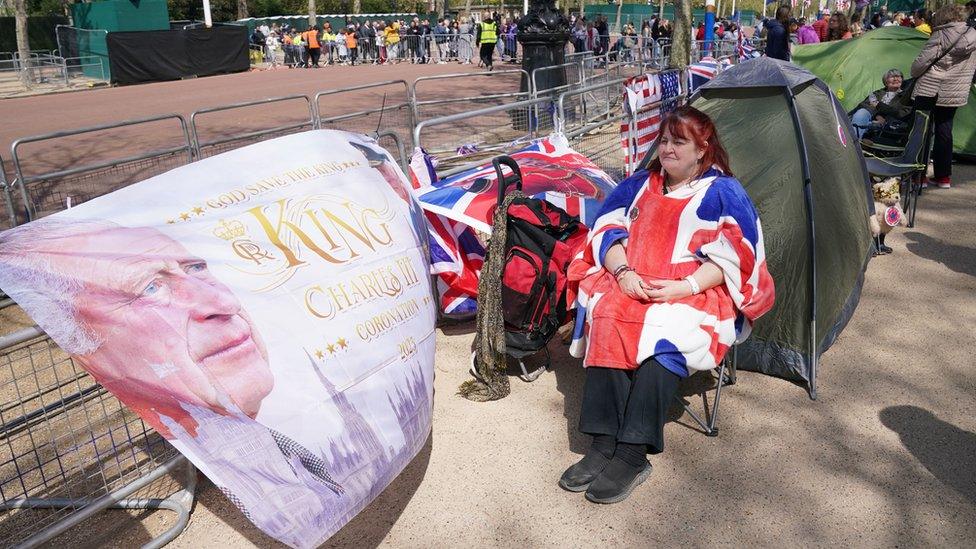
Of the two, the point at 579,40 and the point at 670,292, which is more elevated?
the point at 579,40

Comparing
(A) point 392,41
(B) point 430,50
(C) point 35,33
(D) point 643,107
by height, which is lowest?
(D) point 643,107

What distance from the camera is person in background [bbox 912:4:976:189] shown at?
7074mm

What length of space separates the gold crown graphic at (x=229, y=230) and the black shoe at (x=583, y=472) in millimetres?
1772

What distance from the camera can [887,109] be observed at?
750 cm

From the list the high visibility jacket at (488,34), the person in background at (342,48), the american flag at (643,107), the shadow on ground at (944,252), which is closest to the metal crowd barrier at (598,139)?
the american flag at (643,107)

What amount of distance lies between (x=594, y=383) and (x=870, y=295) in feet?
9.92

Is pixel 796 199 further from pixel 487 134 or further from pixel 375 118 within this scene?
pixel 375 118

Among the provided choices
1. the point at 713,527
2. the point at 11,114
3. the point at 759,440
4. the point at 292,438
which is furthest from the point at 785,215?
the point at 11,114

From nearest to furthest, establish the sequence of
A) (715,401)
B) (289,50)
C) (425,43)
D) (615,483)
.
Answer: (615,483), (715,401), (289,50), (425,43)

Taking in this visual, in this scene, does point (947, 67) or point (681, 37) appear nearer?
point (947, 67)

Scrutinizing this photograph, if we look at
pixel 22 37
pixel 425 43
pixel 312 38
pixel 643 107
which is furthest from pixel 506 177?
pixel 425 43

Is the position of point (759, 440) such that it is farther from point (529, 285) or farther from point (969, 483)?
point (529, 285)

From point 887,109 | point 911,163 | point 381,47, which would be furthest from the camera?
point 381,47

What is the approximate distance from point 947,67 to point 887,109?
0.64 meters
